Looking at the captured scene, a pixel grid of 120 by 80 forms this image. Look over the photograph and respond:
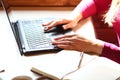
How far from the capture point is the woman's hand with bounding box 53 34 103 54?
1.39 meters

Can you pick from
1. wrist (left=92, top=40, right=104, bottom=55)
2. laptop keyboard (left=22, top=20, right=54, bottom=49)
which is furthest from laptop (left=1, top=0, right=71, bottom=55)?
wrist (left=92, top=40, right=104, bottom=55)

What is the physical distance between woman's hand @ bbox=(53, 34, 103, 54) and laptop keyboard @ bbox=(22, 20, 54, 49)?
2.0 inches

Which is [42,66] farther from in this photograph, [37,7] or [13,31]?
[37,7]

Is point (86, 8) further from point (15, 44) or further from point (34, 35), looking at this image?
point (15, 44)

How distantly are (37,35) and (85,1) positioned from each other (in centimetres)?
51

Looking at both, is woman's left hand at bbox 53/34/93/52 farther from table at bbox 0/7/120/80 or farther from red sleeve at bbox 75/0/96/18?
red sleeve at bbox 75/0/96/18

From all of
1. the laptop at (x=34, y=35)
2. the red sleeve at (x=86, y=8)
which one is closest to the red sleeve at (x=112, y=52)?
the laptop at (x=34, y=35)

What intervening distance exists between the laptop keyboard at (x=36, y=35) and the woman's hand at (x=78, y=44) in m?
0.05

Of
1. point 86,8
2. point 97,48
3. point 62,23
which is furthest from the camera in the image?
point 86,8

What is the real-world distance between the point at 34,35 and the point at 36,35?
1 centimetres

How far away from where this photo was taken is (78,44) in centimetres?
140

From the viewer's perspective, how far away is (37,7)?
1.84m

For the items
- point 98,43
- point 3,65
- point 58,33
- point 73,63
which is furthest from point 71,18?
point 3,65

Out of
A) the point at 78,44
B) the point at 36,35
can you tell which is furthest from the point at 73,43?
the point at 36,35
